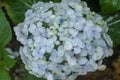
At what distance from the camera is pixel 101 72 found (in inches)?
91.7

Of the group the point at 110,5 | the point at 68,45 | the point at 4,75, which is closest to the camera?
the point at 68,45

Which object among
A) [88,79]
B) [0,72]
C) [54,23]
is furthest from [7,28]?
[88,79]

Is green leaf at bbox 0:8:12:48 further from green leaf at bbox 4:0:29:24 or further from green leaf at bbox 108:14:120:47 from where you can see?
green leaf at bbox 108:14:120:47

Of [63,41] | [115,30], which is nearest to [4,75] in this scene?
[63,41]

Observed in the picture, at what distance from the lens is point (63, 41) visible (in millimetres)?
1295

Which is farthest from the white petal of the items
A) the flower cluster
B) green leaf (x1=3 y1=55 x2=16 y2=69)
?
green leaf (x1=3 y1=55 x2=16 y2=69)

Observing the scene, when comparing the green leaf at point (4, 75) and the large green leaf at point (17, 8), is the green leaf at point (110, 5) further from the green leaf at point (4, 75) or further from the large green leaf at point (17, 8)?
the green leaf at point (4, 75)

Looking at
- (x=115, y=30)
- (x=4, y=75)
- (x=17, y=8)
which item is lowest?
(x=4, y=75)

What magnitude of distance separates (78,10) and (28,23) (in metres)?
0.18

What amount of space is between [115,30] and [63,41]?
429 millimetres

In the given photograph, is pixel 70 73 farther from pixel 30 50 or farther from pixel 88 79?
pixel 88 79

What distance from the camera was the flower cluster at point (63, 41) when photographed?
1.30 m

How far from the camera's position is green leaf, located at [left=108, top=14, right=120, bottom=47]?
164cm

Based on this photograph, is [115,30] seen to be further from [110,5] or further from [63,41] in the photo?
[63,41]
